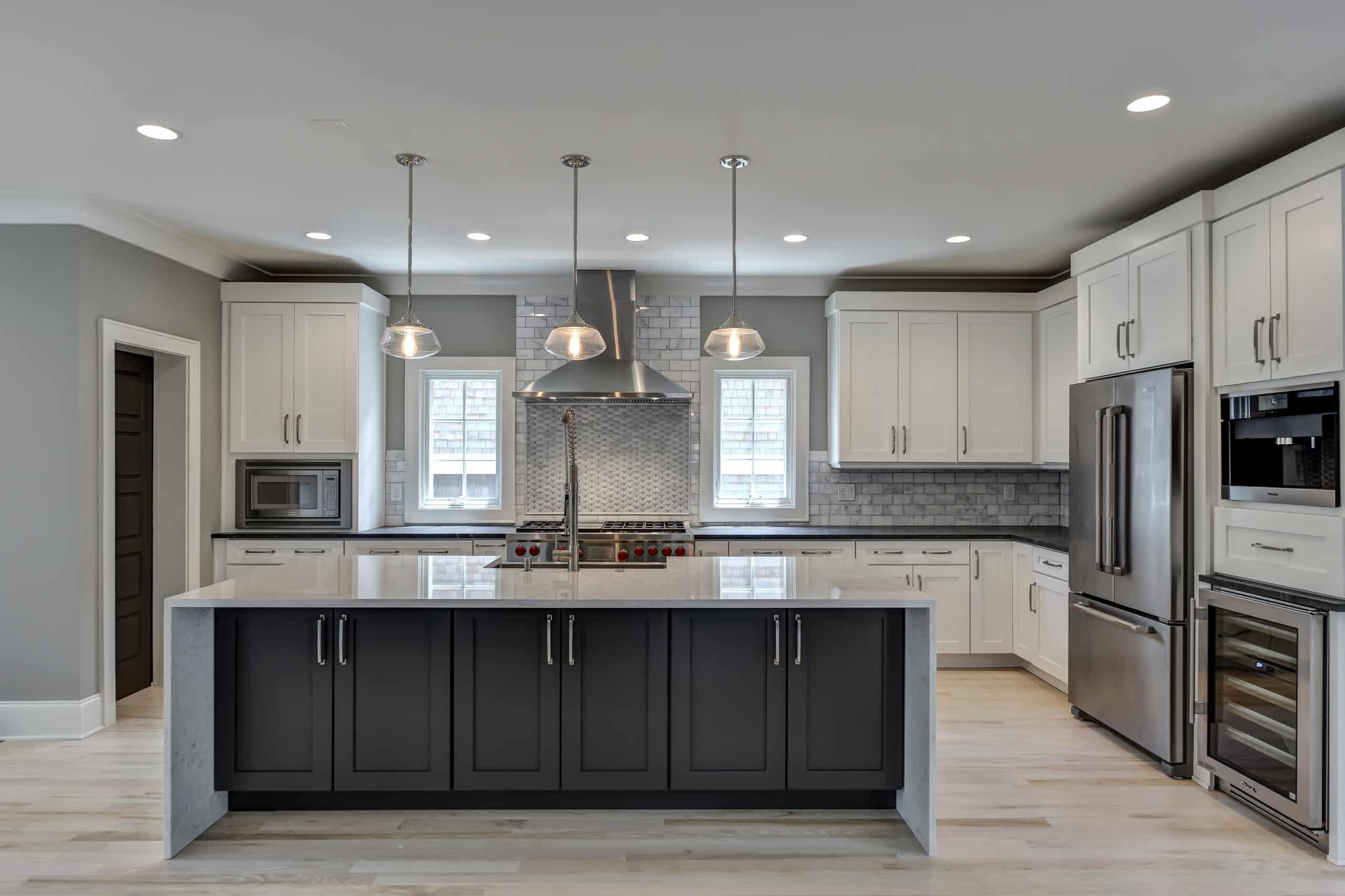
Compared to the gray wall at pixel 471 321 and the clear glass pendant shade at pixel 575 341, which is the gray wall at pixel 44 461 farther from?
the clear glass pendant shade at pixel 575 341

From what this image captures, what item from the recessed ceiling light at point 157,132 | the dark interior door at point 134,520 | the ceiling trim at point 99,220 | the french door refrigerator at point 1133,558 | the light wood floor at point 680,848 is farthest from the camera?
the dark interior door at point 134,520

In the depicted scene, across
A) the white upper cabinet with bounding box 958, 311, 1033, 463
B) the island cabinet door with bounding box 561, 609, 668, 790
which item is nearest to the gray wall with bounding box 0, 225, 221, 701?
the island cabinet door with bounding box 561, 609, 668, 790

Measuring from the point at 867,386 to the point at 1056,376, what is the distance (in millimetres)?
1184

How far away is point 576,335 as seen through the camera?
330 cm

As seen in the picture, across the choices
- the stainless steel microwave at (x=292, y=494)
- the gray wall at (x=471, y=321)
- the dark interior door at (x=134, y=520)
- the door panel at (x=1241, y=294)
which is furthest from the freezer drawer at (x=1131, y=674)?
the dark interior door at (x=134, y=520)

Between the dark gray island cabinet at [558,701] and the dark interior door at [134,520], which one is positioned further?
the dark interior door at [134,520]

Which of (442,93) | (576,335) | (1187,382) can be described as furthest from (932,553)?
(442,93)

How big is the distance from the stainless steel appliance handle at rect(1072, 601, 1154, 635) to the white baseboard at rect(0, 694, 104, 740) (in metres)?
5.03

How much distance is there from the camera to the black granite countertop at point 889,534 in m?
5.27

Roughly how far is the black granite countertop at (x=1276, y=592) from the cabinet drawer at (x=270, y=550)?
4.70m

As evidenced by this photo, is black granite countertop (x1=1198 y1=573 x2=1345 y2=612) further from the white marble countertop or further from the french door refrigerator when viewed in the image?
the white marble countertop

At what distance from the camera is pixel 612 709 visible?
315 cm

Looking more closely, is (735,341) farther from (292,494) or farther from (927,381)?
(292,494)

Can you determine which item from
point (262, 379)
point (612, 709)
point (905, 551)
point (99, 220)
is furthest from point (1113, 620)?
point (99, 220)
